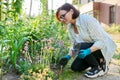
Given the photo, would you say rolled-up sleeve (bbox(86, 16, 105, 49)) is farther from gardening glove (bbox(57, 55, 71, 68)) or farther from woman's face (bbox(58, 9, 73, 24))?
gardening glove (bbox(57, 55, 71, 68))

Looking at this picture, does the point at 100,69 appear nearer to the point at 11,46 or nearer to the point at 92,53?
the point at 92,53

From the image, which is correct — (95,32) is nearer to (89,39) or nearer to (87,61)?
(89,39)

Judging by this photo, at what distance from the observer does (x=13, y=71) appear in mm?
4289

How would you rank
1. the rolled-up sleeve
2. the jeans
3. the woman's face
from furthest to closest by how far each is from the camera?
1. the jeans
2. the rolled-up sleeve
3. the woman's face

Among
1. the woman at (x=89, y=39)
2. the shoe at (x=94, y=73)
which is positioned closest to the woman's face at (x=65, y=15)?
the woman at (x=89, y=39)

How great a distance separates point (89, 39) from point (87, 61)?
32 centimetres

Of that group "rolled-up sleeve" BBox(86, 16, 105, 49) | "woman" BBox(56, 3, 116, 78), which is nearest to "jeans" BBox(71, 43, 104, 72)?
"woman" BBox(56, 3, 116, 78)

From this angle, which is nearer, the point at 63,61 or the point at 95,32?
the point at 95,32

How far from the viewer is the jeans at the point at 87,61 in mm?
4230

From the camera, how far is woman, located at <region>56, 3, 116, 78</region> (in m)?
4.00

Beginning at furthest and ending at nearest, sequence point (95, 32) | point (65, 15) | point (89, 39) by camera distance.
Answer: point (89, 39) → point (95, 32) → point (65, 15)

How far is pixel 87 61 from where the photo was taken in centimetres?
A: 436

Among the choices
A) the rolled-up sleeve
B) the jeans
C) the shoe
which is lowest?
the shoe

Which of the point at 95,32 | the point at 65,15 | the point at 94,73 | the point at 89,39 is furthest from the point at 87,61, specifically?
the point at 65,15
